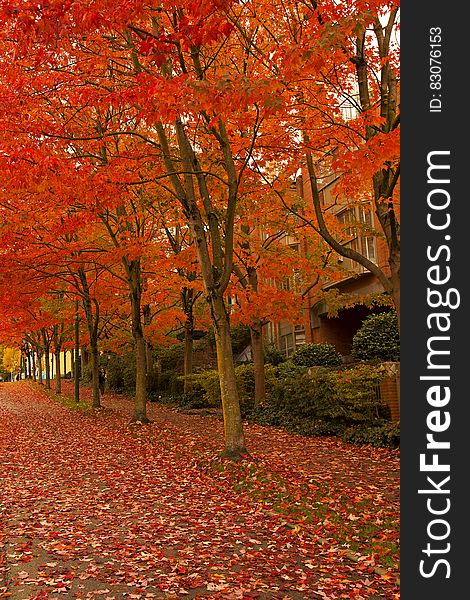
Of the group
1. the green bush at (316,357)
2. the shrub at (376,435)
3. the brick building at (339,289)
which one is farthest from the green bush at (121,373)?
the shrub at (376,435)

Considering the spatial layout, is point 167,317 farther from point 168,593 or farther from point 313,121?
point 168,593

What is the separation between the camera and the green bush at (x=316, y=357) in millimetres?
25828

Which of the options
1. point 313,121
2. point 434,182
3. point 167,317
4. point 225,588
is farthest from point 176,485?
point 167,317

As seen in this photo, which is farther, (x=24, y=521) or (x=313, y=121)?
(x=313, y=121)

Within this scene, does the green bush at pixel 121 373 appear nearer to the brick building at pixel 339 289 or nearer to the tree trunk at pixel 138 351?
the brick building at pixel 339 289

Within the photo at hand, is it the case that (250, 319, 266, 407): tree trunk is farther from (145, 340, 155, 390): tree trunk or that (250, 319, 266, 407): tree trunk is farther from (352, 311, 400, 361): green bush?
(145, 340, 155, 390): tree trunk

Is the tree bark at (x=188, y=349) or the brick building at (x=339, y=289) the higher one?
the brick building at (x=339, y=289)

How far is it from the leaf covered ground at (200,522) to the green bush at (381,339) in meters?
6.53

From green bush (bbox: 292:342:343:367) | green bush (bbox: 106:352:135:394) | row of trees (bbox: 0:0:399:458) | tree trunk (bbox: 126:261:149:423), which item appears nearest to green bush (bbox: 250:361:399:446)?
row of trees (bbox: 0:0:399:458)

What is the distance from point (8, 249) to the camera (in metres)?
19.5

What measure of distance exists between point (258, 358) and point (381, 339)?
4.03 m

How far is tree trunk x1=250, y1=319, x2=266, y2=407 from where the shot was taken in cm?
2089

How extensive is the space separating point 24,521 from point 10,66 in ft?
30.6

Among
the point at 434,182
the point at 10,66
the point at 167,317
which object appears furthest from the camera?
the point at 167,317
